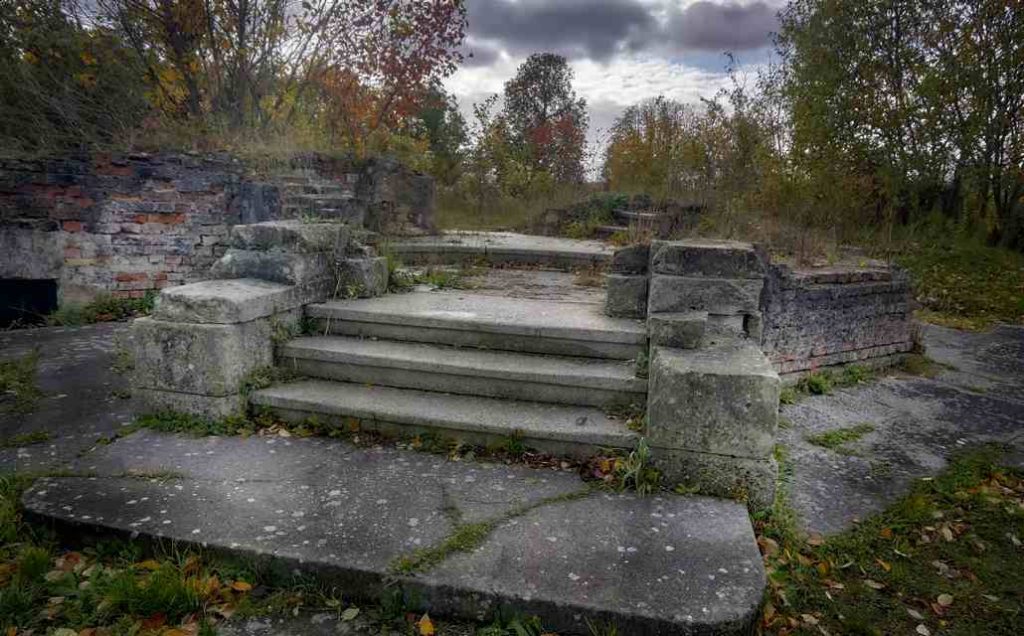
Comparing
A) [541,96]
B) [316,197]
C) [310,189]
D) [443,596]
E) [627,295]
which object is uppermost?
[541,96]

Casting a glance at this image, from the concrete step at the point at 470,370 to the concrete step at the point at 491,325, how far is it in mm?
74

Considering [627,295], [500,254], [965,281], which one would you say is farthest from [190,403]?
[965,281]

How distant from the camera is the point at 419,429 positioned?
11.5 feet

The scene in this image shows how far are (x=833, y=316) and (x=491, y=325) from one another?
3615 mm

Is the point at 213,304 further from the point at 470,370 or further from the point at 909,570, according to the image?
the point at 909,570

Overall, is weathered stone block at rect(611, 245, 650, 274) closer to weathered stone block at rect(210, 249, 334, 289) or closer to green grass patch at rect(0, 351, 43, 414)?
weathered stone block at rect(210, 249, 334, 289)

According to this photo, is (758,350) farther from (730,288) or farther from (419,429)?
(419,429)

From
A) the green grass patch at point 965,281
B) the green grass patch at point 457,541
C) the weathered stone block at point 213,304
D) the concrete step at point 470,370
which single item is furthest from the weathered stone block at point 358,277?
the green grass patch at point 965,281

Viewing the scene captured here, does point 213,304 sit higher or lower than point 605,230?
lower

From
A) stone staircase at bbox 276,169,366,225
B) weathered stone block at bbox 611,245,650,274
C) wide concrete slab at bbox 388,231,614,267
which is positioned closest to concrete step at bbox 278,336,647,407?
weathered stone block at bbox 611,245,650,274

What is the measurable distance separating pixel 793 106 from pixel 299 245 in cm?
1251

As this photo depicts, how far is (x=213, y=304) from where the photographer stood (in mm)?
3648

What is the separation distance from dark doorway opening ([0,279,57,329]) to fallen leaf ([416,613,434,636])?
650 cm

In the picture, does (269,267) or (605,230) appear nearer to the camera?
(269,267)
